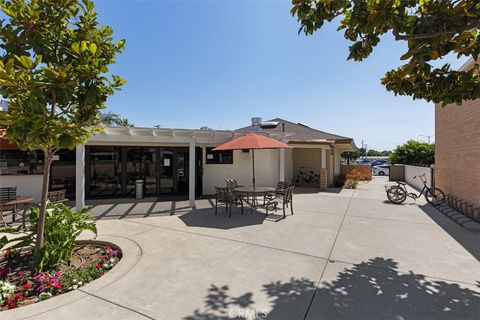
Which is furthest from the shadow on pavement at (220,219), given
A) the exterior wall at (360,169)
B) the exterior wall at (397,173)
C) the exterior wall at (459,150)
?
the exterior wall at (397,173)

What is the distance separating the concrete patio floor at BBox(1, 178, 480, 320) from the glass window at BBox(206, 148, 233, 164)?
524cm

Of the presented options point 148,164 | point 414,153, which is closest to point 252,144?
point 148,164

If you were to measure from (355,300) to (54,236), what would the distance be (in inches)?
192

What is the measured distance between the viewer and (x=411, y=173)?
1728 centimetres

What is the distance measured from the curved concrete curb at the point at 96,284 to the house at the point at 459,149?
9.58 m

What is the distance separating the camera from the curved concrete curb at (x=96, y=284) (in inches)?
114

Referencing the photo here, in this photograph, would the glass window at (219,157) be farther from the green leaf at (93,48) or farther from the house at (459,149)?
the house at (459,149)

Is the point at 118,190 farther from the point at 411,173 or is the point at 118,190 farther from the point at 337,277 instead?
the point at 411,173

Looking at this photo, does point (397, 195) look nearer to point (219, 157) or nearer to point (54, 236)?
point (219, 157)

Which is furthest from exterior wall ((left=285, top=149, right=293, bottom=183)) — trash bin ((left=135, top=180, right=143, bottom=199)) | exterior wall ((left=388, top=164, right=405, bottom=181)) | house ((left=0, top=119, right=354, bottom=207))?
exterior wall ((left=388, top=164, right=405, bottom=181))

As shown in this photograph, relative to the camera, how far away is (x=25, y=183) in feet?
31.5

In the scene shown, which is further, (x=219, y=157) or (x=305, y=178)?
(x=305, y=178)

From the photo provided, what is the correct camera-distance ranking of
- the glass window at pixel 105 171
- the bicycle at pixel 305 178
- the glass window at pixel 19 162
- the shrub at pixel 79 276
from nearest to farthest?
1. the shrub at pixel 79 276
2. the glass window at pixel 19 162
3. the glass window at pixel 105 171
4. the bicycle at pixel 305 178

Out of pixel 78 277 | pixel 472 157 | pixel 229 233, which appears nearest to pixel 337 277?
pixel 229 233
